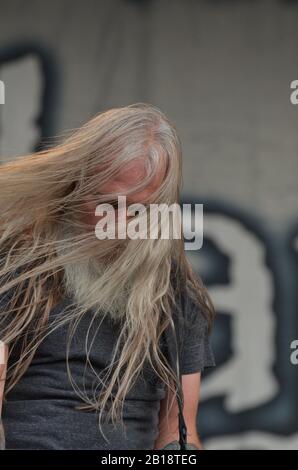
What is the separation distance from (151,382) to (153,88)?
109 cm

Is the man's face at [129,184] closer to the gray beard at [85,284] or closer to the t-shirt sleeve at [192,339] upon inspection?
the gray beard at [85,284]

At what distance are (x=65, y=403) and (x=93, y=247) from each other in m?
0.27

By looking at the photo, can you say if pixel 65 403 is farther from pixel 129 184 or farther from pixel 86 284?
pixel 129 184

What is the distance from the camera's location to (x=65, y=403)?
1.22 meters

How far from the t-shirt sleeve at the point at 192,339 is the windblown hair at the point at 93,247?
2.0 inches

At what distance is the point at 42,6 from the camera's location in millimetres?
2121

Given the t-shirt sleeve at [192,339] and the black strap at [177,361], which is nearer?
the black strap at [177,361]

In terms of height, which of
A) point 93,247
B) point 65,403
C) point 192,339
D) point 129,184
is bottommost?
point 65,403

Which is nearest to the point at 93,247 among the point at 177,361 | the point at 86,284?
the point at 86,284

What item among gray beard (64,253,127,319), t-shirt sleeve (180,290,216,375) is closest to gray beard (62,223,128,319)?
gray beard (64,253,127,319)

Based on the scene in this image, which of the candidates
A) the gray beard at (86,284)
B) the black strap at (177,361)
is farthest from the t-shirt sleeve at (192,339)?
the gray beard at (86,284)

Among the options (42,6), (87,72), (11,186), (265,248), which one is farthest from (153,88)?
(11,186)

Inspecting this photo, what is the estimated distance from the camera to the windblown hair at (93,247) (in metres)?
1.24
